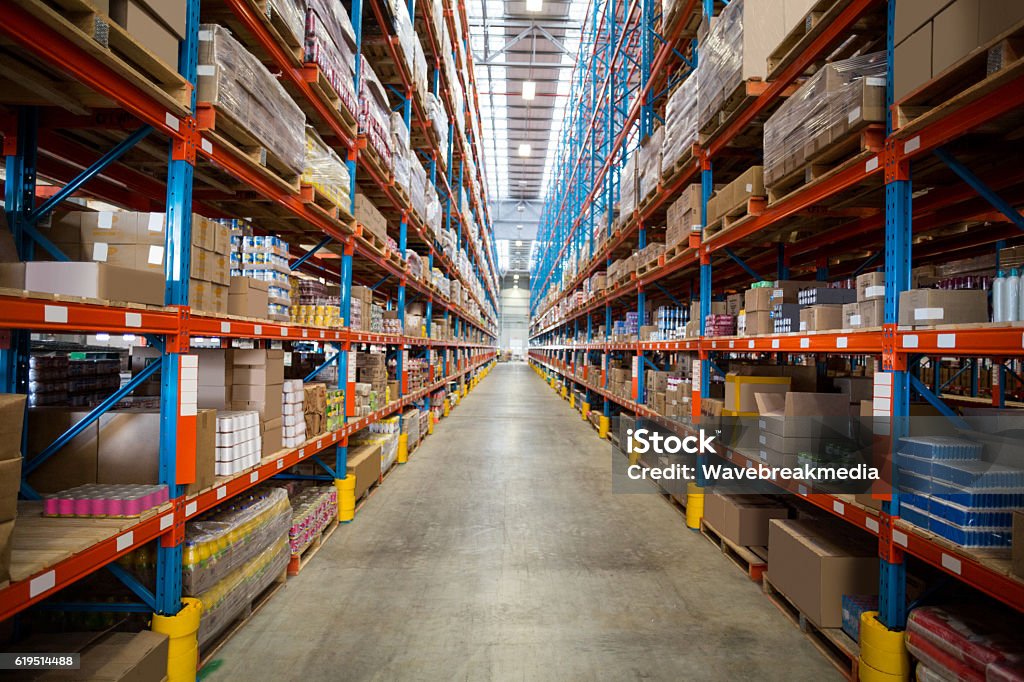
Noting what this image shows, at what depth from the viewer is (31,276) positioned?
2377 millimetres

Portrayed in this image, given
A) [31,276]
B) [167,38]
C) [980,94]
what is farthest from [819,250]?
[31,276]

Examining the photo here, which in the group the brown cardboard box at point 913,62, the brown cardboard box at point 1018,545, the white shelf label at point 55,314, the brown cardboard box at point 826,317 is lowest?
the brown cardboard box at point 1018,545

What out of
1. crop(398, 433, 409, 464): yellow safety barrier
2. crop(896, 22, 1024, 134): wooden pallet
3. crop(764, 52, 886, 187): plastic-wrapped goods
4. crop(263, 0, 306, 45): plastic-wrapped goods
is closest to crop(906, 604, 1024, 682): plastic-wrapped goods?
crop(896, 22, 1024, 134): wooden pallet

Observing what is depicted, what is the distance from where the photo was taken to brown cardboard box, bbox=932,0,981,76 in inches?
93.3

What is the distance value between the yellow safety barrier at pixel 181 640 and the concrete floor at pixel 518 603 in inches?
9.4

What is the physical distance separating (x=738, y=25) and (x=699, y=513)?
174 inches

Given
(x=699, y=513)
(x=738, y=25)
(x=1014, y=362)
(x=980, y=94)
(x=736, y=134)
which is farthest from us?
(x=1014, y=362)

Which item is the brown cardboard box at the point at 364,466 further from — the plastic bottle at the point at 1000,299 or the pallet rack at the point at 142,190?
the plastic bottle at the point at 1000,299

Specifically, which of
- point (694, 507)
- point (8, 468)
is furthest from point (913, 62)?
point (8, 468)

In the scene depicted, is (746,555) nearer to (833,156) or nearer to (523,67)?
(833,156)

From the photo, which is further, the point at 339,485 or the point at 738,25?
the point at 339,485

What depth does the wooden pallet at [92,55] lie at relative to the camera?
2.08 meters

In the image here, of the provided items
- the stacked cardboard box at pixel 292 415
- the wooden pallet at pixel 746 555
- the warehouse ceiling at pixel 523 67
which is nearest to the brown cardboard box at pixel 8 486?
the stacked cardboard box at pixel 292 415

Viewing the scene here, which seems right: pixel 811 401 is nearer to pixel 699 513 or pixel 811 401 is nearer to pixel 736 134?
pixel 699 513
